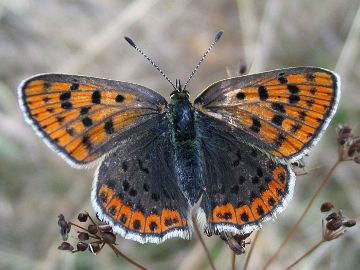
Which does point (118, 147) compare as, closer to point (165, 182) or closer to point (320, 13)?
point (165, 182)

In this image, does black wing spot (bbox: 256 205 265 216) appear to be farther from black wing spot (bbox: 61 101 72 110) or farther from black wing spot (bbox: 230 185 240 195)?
black wing spot (bbox: 61 101 72 110)

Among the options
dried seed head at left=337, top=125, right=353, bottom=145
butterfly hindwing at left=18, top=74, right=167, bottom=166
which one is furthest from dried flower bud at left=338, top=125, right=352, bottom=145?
butterfly hindwing at left=18, top=74, right=167, bottom=166

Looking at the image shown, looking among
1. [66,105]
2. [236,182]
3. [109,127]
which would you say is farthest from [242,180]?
[66,105]

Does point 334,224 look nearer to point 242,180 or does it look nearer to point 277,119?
Answer: point 242,180

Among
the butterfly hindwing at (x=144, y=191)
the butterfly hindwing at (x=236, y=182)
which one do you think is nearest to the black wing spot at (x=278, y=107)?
the butterfly hindwing at (x=236, y=182)

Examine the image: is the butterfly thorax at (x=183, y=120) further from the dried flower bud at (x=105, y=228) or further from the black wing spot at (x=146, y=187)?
the dried flower bud at (x=105, y=228)
